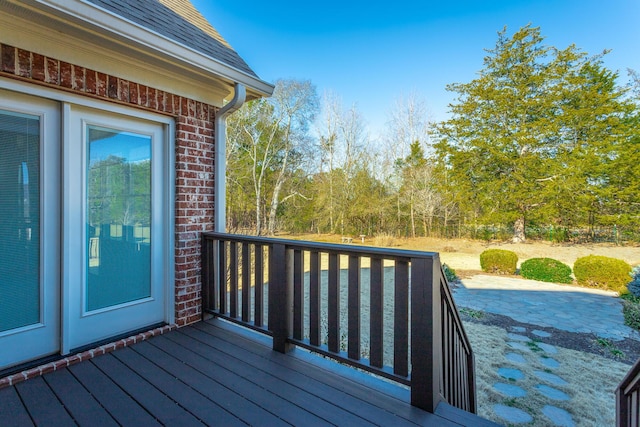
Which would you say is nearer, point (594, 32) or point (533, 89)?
point (594, 32)

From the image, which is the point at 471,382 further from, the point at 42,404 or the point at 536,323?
the point at 536,323

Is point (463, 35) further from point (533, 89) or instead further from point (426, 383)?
point (426, 383)

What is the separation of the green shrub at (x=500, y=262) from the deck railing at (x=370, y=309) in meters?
7.15

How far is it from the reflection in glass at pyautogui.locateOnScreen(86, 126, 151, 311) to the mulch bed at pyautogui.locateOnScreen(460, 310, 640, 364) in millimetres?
5271

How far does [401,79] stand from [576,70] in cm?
736

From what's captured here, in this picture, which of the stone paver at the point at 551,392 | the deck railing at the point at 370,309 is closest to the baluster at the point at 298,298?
the deck railing at the point at 370,309

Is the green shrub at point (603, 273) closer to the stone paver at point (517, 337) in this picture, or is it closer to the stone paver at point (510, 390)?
the stone paver at point (517, 337)

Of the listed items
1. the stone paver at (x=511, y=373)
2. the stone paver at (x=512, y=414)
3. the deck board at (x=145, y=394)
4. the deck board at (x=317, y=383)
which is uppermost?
the deck board at (x=145, y=394)

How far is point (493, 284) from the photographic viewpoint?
795 cm

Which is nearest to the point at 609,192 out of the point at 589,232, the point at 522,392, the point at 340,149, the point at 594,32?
the point at 589,232

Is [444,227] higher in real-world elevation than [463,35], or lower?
lower

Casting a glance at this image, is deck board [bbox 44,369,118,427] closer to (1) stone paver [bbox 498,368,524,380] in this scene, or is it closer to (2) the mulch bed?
(1) stone paver [bbox 498,368,524,380]

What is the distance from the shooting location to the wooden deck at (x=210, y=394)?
1.64 meters

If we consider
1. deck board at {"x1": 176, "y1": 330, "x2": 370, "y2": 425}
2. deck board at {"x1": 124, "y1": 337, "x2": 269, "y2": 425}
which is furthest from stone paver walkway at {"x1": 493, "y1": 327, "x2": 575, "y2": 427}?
deck board at {"x1": 124, "y1": 337, "x2": 269, "y2": 425}
